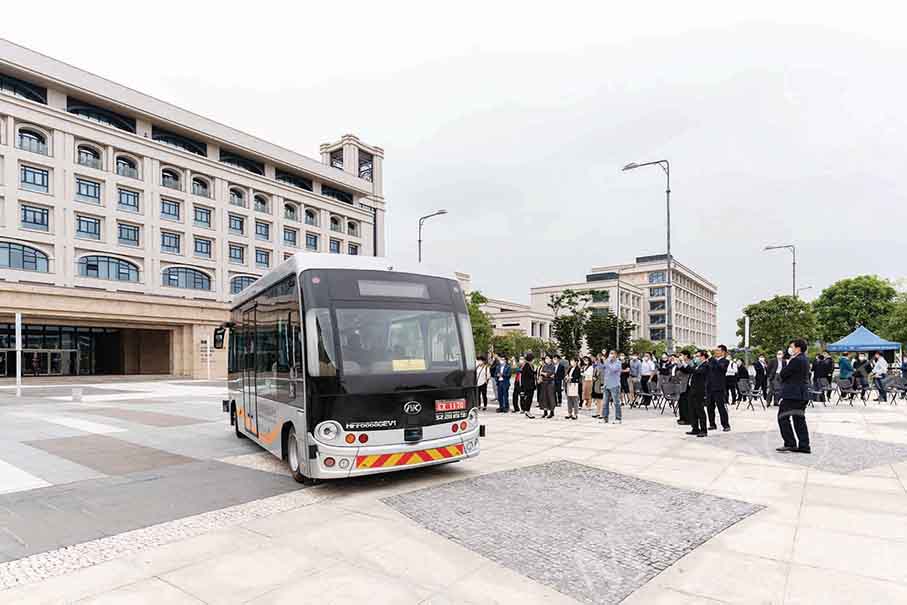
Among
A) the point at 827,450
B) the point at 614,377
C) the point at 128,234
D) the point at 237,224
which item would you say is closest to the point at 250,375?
the point at 614,377

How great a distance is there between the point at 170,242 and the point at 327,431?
49.7m

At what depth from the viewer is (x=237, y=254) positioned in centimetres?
5603

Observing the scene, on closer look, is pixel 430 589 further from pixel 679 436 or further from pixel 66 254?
pixel 66 254

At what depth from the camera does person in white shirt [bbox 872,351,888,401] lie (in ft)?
62.5

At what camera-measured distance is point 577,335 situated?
56.1 m

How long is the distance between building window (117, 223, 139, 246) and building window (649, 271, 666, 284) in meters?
97.4

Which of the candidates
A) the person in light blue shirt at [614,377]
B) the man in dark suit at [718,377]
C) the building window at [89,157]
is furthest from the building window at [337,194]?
the man in dark suit at [718,377]

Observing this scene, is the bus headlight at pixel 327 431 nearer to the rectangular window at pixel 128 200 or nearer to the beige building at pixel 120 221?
the beige building at pixel 120 221

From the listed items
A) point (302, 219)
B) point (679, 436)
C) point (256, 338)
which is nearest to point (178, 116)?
point (302, 219)

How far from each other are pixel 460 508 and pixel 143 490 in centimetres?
419

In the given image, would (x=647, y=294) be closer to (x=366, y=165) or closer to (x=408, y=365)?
(x=366, y=165)

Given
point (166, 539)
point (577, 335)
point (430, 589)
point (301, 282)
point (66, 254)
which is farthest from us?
point (577, 335)

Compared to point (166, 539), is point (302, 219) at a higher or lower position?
higher

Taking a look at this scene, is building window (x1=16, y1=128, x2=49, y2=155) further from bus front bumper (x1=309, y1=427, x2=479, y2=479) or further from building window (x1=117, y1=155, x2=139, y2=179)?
bus front bumper (x1=309, y1=427, x2=479, y2=479)
